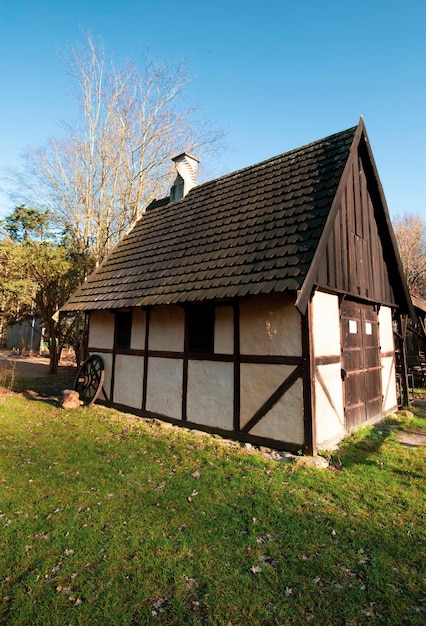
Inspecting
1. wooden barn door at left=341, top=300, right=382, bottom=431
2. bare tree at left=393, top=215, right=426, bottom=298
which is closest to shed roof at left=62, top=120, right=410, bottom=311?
wooden barn door at left=341, top=300, right=382, bottom=431

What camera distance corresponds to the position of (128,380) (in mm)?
9008

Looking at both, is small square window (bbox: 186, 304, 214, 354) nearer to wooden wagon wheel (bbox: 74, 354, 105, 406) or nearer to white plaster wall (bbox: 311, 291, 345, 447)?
white plaster wall (bbox: 311, 291, 345, 447)

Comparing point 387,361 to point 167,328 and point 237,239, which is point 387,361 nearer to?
Result: point 237,239

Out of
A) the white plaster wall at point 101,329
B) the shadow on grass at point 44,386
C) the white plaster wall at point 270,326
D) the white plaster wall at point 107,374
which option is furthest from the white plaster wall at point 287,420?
the shadow on grass at point 44,386

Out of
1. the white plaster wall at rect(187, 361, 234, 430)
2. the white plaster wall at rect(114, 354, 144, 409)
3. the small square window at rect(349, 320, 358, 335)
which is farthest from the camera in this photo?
the white plaster wall at rect(114, 354, 144, 409)

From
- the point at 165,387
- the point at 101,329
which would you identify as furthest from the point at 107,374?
the point at 165,387

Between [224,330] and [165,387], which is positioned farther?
[165,387]

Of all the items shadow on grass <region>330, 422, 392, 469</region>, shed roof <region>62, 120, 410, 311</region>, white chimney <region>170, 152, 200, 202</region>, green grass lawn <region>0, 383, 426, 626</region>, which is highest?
white chimney <region>170, 152, 200, 202</region>

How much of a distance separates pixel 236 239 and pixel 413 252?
27122 mm

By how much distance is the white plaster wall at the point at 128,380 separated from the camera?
8.67 meters

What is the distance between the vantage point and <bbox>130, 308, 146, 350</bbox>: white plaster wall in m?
8.80

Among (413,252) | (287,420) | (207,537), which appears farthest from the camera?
(413,252)

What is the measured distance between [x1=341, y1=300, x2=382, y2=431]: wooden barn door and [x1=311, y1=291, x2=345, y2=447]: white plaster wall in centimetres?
33

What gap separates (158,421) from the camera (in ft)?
25.3
